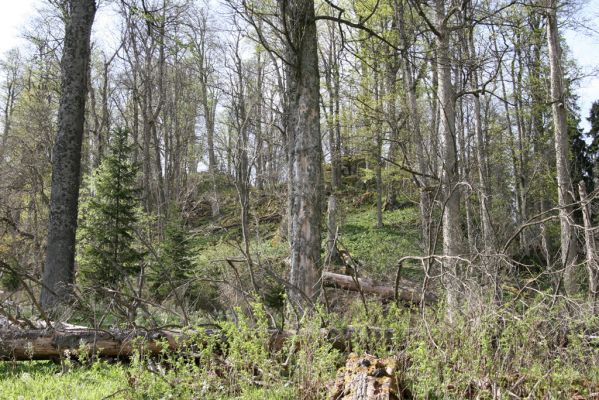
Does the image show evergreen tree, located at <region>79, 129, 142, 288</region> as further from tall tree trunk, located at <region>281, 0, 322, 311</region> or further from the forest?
tall tree trunk, located at <region>281, 0, 322, 311</region>

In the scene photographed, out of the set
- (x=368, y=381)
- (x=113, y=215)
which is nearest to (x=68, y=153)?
(x=113, y=215)

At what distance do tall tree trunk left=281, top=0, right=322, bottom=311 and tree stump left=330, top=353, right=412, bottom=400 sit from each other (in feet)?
7.93

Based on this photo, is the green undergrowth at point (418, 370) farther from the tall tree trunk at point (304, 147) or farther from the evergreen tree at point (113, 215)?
the evergreen tree at point (113, 215)

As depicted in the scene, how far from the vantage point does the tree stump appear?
3.21 meters

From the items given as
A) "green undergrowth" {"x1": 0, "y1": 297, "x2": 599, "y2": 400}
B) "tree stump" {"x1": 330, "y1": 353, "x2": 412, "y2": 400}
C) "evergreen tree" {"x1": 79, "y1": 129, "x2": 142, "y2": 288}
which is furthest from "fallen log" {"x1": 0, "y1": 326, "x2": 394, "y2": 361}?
"evergreen tree" {"x1": 79, "y1": 129, "x2": 142, "y2": 288}

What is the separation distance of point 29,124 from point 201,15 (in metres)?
9.44

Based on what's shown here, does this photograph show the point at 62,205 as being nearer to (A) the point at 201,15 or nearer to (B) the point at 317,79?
(B) the point at 317,79

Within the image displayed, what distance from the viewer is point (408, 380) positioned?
11.8ft

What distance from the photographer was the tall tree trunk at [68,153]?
845 cm

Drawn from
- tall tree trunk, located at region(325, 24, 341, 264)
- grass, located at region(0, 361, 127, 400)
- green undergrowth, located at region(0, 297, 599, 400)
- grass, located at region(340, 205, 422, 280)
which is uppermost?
tall tree trunk, located at region(325, 24, 341, 264)

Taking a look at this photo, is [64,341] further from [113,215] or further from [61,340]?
[113,215]

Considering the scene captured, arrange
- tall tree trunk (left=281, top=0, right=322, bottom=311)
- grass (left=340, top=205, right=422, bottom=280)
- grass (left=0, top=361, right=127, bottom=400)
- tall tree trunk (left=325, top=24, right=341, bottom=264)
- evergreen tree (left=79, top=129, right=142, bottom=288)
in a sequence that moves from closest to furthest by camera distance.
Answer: grass (left=0, top=361, right=127, bottom=400), tall tree trunk (left=281, top=0, right=322, bottom=311), evergreen tree (left=79, top=129, right=142, bottom=288), tall tree trunk (left=325, top=24, right=341, bottom=264), grass (left=340, top=205, right=422, bottom=280)

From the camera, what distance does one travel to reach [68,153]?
8688mm

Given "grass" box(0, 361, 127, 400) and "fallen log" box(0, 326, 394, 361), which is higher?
"fallen log" box(0, 326, 394, 361)
